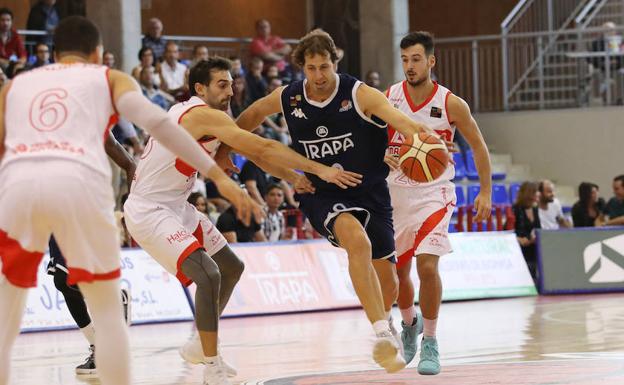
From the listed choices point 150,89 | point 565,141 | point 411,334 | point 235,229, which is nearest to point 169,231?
point 411,334

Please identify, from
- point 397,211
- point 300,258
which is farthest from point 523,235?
point 397,211

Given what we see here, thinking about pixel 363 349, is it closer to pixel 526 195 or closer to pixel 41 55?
pixel 526 195

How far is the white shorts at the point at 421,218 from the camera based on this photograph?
28.2ft

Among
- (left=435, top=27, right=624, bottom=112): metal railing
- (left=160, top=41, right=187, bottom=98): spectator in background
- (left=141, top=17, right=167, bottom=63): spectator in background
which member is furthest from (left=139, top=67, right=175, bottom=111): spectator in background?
(left=435, top=27, right=624, bottom=112): metal railing

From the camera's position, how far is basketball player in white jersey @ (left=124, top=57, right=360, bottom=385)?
762cm

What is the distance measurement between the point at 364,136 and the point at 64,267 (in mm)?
2430

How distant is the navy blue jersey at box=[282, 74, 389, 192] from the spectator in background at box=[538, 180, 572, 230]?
1018 centimetres

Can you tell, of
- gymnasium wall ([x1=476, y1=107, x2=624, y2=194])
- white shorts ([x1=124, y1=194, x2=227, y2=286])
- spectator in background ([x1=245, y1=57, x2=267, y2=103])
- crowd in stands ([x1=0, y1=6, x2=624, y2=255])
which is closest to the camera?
white shorts ([x1=124, y1=194, x2=227, y2=286])

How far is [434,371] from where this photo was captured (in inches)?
319

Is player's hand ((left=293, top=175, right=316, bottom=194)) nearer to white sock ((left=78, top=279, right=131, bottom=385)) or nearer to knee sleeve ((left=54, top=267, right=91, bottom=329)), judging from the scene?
knee sleeve ((left=54, top=267, right=91, bottom=329))

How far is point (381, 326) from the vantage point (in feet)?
25.0

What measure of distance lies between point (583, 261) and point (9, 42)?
8344mm

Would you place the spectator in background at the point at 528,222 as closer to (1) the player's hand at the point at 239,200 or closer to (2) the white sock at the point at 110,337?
(1) the player's hand at the point at 239,200

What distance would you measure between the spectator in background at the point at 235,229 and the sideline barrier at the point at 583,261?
402 centimetres
